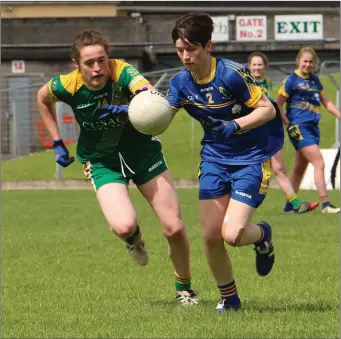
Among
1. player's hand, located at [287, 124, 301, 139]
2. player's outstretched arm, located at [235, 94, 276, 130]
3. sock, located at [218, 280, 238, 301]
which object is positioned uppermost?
player's outstretched arm, located at [235, 94, 276, 130]

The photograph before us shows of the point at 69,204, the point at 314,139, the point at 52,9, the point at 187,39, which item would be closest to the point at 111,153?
the point at 187,39

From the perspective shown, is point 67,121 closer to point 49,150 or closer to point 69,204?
point 49,150

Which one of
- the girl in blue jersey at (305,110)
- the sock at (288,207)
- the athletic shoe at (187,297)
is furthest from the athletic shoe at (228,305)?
the sock at (288,207)

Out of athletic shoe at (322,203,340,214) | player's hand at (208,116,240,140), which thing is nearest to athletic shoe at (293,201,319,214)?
athletic shoe at (322,203,340,214)

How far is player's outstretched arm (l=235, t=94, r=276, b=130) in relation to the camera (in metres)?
6.85

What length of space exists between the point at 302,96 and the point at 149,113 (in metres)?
8.37

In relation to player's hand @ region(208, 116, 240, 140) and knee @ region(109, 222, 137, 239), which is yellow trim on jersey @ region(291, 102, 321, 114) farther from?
player's hand @ region(208, 116, 240, 140)

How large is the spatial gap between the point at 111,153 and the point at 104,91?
1.67 ft

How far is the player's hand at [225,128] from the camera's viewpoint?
6.72 meters

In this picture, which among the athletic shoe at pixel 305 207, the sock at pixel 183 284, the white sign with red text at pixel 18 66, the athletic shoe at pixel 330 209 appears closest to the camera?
the sock at pixel 183 284

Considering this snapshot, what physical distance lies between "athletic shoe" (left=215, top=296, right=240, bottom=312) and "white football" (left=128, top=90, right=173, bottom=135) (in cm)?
134

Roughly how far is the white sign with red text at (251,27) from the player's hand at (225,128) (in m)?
35.8

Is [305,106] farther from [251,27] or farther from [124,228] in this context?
[251,27]

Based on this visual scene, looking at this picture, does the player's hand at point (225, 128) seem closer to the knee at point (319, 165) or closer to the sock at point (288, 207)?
the knee at point (319, 165)
